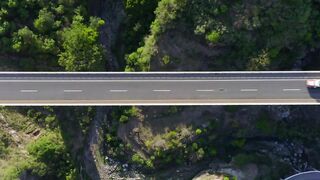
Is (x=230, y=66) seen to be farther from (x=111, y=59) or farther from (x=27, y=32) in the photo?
(x=27, y=32)

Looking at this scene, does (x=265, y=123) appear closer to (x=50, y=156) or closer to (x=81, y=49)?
(x=81, y=49)

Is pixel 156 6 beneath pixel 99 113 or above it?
above

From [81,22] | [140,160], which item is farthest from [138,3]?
[140,160]

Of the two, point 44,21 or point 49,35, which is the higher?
point 44,21

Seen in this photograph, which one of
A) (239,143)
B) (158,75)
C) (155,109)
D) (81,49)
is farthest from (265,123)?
(81,49)

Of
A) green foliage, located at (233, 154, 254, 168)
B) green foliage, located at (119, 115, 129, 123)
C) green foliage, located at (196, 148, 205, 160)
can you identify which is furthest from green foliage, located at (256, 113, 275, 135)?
green foliage, located at (119, 115, 129, 123)

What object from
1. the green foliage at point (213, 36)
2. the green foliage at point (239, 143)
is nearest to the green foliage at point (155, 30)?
the green foliage at point (213, 36)

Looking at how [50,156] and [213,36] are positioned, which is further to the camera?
[50,156]
